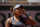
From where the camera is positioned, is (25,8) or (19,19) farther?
(25,8)

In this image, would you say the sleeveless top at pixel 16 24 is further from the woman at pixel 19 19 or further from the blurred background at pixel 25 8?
the blurred background at pixel 25 8

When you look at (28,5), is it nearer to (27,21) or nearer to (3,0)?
(3,0)

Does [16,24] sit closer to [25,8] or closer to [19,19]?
[19,19]

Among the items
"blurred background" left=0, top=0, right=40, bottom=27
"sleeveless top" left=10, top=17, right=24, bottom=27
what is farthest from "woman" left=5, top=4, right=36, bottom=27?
"blurred background" left=0, top=0, right=40, bottom=27

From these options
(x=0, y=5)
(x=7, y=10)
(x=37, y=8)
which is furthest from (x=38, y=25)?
(x=0, y=5)

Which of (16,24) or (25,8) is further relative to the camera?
(25,8)

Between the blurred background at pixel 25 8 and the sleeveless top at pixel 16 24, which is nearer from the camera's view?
the sleeveless top at pixel 16 24

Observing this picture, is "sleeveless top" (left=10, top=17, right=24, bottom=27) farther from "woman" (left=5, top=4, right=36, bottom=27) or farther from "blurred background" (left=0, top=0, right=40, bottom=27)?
"blurred background" (left=0, top=0, right=40, bottom=27)

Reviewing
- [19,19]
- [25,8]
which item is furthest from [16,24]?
[25,8]

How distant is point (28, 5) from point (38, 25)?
0.98 metres

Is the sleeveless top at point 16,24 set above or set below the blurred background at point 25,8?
below

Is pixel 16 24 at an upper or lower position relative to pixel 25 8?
lower

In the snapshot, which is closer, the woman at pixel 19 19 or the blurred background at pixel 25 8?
the woman at pixel 19 19

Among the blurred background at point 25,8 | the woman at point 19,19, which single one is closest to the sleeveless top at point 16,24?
the woman at point 19,19
